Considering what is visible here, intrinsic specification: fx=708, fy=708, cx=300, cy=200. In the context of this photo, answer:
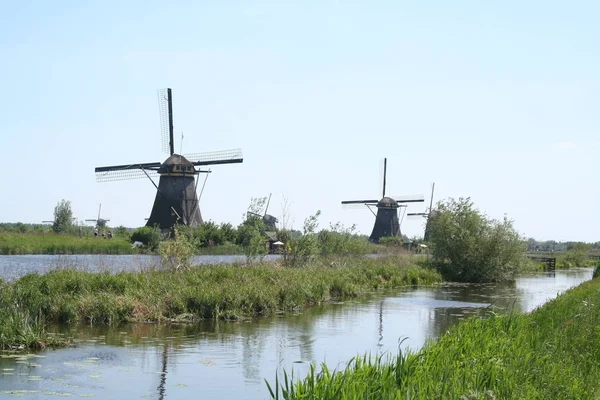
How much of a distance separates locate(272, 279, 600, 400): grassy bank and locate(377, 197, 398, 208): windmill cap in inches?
2556

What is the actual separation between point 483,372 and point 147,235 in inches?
1612

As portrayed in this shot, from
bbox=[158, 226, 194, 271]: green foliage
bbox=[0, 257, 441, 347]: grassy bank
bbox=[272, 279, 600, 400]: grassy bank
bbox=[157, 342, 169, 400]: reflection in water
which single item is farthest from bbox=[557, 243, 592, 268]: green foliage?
bbox=[272, 279, 600, 400]: grassy bank

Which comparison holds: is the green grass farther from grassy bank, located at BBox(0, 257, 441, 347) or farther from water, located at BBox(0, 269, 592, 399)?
water, located at BBox(0, 269, 592, 399)

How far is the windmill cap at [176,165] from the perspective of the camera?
47.6m

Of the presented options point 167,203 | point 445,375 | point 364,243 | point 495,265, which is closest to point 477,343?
point 445,375

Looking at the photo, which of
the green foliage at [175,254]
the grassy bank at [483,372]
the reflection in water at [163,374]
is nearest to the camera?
the grassy bank at [483,372]

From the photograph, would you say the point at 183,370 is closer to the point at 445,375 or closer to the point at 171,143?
the point at 445,375

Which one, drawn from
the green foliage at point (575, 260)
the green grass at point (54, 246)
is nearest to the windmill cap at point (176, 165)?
the green grass at point (54, 246)

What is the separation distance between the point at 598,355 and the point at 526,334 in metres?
A: 1.32

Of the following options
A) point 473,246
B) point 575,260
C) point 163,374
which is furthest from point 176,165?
point 575,260

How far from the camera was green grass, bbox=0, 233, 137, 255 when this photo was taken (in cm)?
4286

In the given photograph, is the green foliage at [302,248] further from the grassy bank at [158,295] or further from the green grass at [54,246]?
the green grass at [54,246]

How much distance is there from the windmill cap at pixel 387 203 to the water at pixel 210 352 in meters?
53.8

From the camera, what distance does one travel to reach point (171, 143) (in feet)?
163
